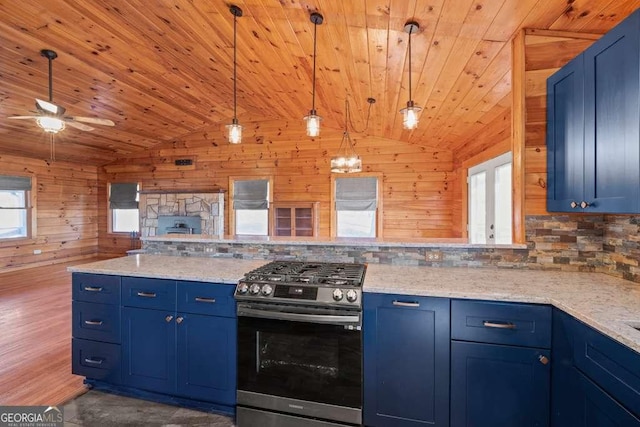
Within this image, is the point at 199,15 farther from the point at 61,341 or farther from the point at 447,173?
the point at 447,173

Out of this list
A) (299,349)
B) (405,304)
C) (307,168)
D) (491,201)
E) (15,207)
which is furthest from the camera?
(15,207)

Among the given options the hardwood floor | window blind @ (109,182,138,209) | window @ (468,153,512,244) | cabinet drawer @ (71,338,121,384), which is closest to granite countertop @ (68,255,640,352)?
cabinet drawer @ (71,338,121,384)

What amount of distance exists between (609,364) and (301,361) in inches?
56.4

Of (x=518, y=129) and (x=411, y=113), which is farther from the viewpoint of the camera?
(x=518, y=129)

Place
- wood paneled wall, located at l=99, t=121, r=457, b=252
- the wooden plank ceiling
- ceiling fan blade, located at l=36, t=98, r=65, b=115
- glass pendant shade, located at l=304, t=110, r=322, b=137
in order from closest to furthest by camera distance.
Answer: the wooden plank ceiling < glass pendant shade, located at l=304, t=110, r=322, b=137 < ceiling fan blade, located at l=36, t=98, r=65, b=115 < wood paneled wall, located at l=99, t=121, r=457, b=252

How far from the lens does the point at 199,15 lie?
274 cm

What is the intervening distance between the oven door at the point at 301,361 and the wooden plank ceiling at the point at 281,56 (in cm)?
199

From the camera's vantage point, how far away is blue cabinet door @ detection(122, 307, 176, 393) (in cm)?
212

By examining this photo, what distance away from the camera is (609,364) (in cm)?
122

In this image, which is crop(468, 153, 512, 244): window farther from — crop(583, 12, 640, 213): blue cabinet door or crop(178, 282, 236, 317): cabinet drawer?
crop(178, 282, 236, 317): cabinet drawer

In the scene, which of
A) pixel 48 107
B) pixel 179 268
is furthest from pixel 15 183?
pixel 179 268

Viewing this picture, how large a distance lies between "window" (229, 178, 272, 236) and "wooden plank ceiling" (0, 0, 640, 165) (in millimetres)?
1633

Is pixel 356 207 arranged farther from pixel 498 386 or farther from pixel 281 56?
pixel 498 386

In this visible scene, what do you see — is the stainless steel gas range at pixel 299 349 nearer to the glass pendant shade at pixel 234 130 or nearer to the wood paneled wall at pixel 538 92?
the glass pendant shade at pixel 234 130
